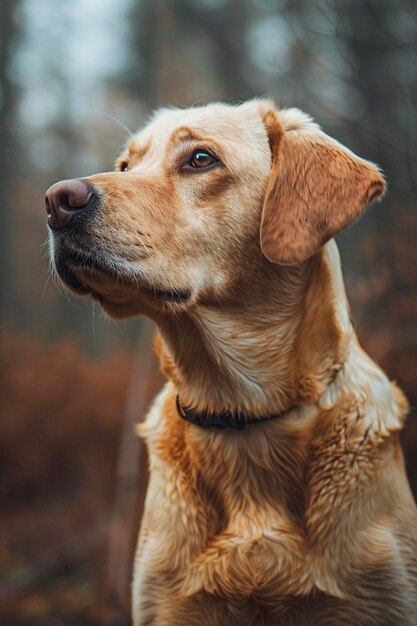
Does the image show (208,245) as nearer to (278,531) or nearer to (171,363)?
(171,363)

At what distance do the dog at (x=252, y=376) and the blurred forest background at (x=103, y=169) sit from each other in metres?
0.79

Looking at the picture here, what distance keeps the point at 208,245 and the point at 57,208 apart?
1.88 ft

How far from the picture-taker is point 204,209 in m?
2.62

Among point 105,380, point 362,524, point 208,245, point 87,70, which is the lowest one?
point 105,380

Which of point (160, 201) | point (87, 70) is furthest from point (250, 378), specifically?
point (87, 70)

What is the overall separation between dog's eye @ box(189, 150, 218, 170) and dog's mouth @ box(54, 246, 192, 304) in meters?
0.50

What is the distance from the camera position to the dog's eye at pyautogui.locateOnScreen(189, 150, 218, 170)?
2.68m

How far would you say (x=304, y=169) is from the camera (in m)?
2.63

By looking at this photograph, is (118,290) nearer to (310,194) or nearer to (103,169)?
(310,194)

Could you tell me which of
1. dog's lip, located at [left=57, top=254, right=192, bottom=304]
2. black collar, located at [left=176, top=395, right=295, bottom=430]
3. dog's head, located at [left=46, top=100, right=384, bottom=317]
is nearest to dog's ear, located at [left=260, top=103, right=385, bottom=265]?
dog's head, located at [left=46, top=100, right=384, bottom=317]

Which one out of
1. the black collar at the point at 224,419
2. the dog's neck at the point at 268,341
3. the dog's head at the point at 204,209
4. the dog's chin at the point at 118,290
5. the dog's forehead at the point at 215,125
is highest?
the dog's forehead at the point at 215,125

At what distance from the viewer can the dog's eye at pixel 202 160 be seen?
2680 millimetres

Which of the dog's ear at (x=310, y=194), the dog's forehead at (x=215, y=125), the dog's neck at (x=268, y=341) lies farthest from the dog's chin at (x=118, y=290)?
the dog's forehead at (x=215, y=125)

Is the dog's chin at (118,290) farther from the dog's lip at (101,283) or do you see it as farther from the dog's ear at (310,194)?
the dog's ear at (310,194)
